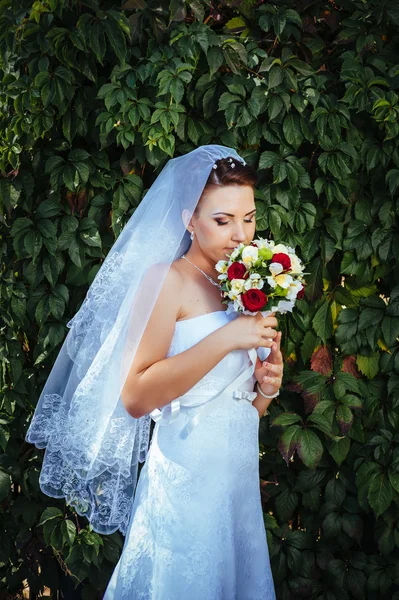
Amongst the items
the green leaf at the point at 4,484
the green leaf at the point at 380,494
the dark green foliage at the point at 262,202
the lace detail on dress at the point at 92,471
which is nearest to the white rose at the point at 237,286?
the lace detail on dress at the point at 92,471

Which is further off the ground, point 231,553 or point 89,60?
point 89,60

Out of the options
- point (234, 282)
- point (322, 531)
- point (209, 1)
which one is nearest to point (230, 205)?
point (234, 282)

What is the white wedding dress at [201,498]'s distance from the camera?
235 cm

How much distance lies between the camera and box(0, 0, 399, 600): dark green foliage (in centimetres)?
311

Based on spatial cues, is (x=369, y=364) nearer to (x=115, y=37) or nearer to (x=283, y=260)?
(x=283, y=260)

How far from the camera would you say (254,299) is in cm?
225

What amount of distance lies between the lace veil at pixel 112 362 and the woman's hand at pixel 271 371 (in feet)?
1.30

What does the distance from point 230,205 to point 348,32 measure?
1207 mm

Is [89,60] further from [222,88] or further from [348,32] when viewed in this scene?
[348,32]

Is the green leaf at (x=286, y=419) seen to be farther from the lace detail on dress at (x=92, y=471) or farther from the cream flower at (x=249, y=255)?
the cream flower at (x=249, y=255)

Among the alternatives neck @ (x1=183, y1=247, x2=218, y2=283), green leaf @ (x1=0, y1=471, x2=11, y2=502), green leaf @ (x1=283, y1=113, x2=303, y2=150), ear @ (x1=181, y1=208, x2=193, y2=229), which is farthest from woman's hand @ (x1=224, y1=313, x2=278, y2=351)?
green leaf @ (x1=0, y1=471, x2=11, y2=502)

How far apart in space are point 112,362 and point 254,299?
0.52 metres

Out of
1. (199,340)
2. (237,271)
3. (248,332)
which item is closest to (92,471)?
(199,340)

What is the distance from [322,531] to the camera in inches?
136
